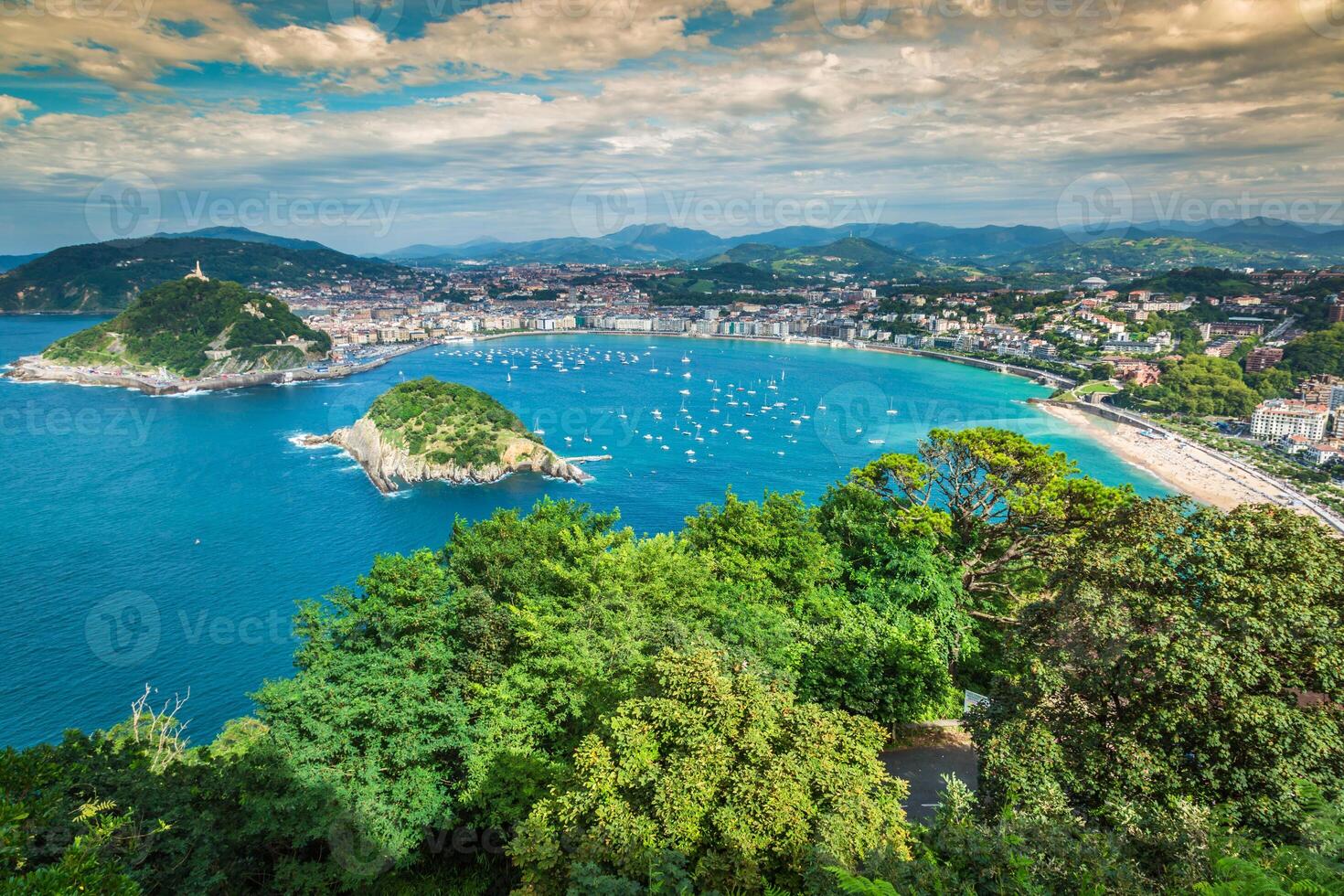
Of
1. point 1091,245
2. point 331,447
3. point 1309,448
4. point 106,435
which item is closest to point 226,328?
point 106,435

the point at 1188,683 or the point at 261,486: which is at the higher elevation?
the point at 1188,683

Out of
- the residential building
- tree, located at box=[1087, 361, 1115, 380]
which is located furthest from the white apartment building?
tree, located at box=[1087, 361, 1115, 380]

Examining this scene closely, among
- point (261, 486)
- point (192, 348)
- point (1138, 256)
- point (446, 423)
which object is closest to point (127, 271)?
point (192, 348)

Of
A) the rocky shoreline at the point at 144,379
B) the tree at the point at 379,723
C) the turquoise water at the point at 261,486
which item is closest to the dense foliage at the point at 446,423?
the turquoise water at the point at 261,486

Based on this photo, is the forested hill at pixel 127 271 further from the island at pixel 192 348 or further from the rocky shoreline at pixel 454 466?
the rocky shoreline at pixel 454 466

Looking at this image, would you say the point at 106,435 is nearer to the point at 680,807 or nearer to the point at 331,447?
the point at 331,447

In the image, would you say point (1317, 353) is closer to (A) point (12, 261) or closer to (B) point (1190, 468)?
(B) point (1190, 468)

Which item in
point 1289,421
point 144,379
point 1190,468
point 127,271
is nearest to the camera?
point 1190,468
